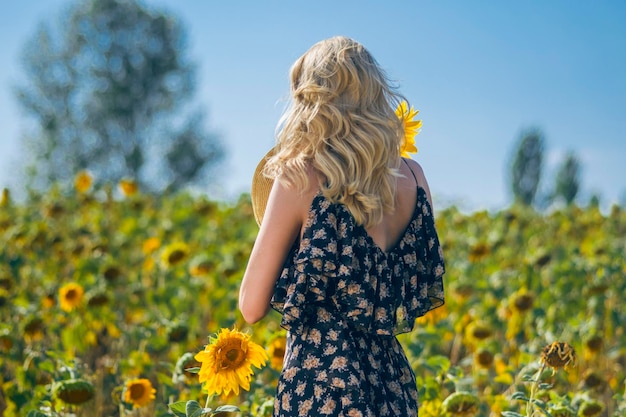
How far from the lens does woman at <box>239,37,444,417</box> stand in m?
1.85

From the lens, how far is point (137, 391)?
250 centimetres

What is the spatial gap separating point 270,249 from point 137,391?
A: 0.90 m

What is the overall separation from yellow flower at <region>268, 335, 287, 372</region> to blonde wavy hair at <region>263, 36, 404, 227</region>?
0.79 meters

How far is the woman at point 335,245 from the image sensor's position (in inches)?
72.8

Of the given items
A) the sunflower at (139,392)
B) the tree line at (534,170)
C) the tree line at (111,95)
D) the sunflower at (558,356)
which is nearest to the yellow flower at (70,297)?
the sunflower at (139,392)

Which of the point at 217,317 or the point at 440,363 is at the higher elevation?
the point at 217,317

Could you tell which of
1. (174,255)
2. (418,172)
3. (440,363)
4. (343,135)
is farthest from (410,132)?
(174,255)

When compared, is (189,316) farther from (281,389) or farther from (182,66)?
(182,66)

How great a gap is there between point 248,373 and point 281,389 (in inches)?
4.3

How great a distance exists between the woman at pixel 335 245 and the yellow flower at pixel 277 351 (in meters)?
0.64

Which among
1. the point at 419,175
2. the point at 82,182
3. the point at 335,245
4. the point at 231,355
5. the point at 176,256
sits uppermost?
the point at 82,182

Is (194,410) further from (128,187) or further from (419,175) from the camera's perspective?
(128,187)

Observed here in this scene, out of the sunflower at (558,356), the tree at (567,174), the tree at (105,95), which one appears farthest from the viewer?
the tree at (567,174)

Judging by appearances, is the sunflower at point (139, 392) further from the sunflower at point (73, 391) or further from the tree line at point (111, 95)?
the tree line at point (111, 95)
